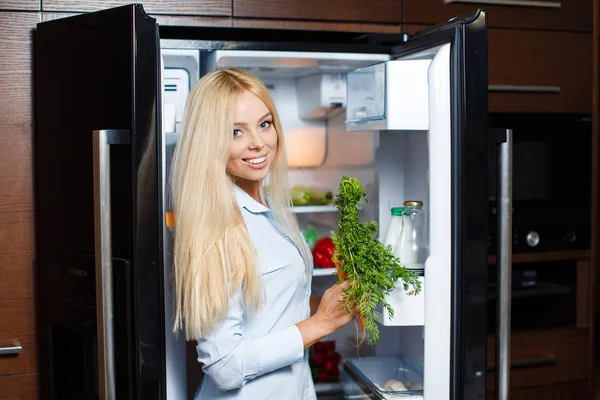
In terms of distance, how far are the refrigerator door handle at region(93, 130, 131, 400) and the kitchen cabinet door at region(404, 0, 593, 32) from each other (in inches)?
37.0

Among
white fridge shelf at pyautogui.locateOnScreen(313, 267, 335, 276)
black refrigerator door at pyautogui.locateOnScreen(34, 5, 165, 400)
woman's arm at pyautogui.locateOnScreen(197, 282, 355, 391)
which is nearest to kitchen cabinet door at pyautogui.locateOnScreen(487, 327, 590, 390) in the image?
white fridge shelf at pyautogui.locateOnScreen(313, 267, 335, 276)

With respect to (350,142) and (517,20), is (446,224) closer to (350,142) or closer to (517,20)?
(350,142)

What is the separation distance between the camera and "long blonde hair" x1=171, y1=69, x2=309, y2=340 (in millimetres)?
1362

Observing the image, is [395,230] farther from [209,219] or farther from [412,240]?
[209,219]

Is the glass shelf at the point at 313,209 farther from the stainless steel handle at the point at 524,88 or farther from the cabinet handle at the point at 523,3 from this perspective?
the cabinet handle at the point at 523,3

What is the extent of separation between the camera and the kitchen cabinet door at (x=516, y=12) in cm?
192

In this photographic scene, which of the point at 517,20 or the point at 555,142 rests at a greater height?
the point at 517,20

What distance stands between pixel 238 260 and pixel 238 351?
0.17 metres

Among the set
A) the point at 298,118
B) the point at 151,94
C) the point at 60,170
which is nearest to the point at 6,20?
the point at 60,170

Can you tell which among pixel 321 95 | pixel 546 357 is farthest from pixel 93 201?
pixel 546 357

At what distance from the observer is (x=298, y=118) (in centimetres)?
209

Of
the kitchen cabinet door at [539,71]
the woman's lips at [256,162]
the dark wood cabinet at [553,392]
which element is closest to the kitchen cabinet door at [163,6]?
the woman's lips at [256,162]

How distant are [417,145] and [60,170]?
2.75ft

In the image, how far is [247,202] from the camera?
154 centimetres
